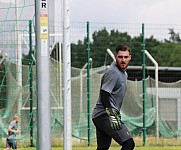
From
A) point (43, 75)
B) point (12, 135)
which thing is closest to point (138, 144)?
point (12, 135)

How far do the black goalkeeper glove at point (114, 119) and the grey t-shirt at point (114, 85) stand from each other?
9 cm

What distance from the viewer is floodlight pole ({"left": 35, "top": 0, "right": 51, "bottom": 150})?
670 cm

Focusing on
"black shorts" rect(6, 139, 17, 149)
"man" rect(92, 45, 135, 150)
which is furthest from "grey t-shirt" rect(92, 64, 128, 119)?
"black shorts" rect(6, 139, 17, 149)

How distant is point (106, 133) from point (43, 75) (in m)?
2.36

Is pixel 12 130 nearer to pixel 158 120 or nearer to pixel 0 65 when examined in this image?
pixel 0 65

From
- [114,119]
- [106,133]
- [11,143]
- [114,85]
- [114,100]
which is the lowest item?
[11,143]

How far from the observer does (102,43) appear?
23.2m

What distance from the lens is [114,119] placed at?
28.1 feet

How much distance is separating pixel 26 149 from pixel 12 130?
24.9 inches

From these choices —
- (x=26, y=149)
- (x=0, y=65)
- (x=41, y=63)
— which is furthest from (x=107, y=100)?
(x=0, y=65)

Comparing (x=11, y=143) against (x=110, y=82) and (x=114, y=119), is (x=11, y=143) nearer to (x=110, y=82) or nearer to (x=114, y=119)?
(x=114, y=119)

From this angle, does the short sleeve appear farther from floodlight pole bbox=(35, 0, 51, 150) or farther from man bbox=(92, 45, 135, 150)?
floodlight pole bbox=(35, 0, 51, 150)

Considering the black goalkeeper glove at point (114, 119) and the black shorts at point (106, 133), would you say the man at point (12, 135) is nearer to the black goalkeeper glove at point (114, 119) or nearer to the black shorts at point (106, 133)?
the black shorts at point (106, 133)

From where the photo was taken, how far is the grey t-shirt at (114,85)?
333 inches
